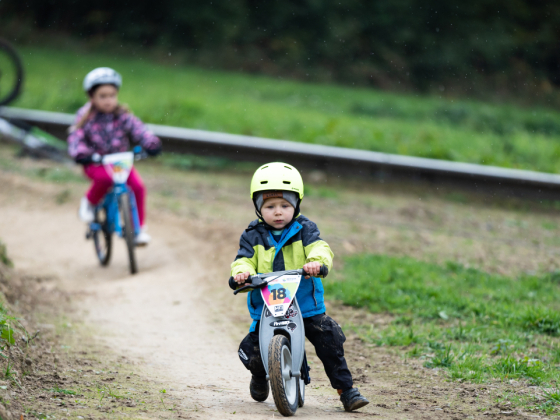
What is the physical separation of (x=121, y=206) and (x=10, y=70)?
7.10 meters

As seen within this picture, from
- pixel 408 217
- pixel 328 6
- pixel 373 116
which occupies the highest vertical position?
pixel 328 6

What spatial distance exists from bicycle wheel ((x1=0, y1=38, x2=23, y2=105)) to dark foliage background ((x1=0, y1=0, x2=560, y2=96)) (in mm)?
11587

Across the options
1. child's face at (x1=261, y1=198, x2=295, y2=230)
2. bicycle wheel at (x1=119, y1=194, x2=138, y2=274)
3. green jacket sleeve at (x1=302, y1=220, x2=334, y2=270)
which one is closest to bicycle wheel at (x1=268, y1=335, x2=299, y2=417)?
green jacket sleeve at (x1=302, y1=220, x2=334, y2=270)

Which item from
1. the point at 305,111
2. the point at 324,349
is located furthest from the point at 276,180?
the point at 305,111

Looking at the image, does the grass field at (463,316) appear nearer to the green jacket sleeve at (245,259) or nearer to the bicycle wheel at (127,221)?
the green jacket sleeve at (245,259)

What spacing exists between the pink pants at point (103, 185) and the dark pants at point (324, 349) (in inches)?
156

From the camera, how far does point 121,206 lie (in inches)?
296

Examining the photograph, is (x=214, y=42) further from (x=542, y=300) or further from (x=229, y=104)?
(x=542, y=300)

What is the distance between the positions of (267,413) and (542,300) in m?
3.72

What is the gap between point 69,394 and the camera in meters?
3.95

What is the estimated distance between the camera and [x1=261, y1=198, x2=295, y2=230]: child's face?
4.14 m

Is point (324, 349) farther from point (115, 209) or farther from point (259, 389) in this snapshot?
point (115, 209)

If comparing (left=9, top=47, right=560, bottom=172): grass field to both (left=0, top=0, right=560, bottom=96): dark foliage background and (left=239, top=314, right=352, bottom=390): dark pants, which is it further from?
(left=239, top=314, right=352, bottom=390): dark pants

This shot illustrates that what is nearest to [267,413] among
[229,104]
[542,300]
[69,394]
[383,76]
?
[69,394]
